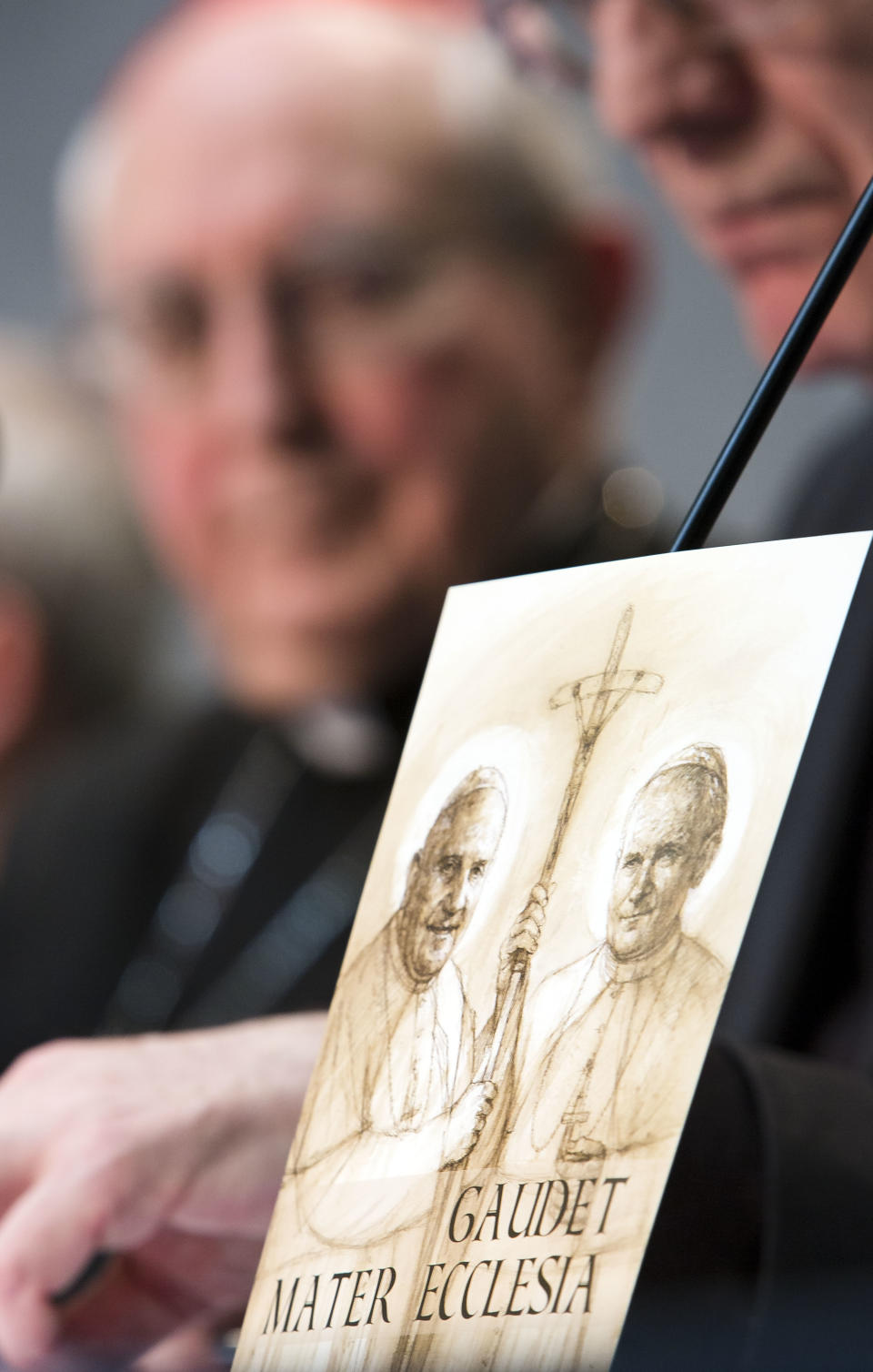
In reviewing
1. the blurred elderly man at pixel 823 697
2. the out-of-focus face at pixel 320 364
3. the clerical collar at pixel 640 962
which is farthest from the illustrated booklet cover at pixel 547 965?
the out-of-focus face at pixel 320 364

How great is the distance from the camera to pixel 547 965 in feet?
1.29

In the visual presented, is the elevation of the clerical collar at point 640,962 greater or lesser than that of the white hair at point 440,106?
lesser

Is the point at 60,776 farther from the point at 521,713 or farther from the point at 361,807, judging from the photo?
the point at 521,713

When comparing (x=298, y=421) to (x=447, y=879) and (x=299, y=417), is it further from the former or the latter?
(x=447, y=879)

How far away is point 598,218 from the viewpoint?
1.46 meters

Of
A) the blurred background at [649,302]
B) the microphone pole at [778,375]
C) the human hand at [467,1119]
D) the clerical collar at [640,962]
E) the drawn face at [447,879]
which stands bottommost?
the human hand at [467,1119]

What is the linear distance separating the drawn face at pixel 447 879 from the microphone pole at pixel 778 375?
92 mm

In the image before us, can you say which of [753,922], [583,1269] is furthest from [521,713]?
[753,922]

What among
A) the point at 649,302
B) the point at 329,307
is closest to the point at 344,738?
the point at 329,307

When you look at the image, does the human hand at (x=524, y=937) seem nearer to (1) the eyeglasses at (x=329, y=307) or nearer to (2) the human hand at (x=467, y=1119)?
(2) the human hand at (x=467, y=1119)

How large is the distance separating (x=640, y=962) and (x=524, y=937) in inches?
1.6

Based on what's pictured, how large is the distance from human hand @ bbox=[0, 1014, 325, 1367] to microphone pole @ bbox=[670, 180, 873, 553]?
0.24 m

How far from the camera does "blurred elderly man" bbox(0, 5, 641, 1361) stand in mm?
1540

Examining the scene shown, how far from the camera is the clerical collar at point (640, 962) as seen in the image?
1.20 feet
